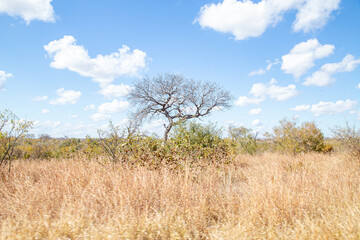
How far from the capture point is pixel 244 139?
16891 millimetres

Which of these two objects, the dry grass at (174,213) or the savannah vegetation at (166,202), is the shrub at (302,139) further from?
the dry grass at (174,213)

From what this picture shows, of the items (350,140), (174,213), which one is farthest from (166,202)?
(350,140)

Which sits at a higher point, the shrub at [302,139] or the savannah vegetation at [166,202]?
the shrub at [302,139]

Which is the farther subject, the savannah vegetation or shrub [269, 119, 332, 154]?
shrub [269, 119, 332, 154]

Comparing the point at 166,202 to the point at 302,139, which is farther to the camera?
the point at 302,139

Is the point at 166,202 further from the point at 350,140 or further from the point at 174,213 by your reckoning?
the point at 350,140

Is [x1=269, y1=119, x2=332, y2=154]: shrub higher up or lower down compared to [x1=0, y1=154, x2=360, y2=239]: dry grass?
higher up

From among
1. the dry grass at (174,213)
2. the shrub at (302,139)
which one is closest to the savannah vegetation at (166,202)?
the dry grass at (174,213)

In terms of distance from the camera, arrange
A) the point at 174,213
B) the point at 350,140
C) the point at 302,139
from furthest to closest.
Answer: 1. the point at 302,139
2. the point at 350,140
3. the point at 174,213

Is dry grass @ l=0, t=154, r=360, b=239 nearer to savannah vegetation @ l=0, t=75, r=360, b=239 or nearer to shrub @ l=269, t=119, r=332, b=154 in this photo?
savannah vegetation @ l=0, t=75, r=360, b=239

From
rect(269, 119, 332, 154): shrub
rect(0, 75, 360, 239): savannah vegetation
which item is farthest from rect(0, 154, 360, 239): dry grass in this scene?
rect(269, 119, 332, 154): shrub

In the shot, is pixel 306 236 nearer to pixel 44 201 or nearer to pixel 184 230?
pixel 184 230

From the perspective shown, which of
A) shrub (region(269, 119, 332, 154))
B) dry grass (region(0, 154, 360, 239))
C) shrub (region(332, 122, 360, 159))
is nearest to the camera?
dry grass (region(0, 154, 360, 239))

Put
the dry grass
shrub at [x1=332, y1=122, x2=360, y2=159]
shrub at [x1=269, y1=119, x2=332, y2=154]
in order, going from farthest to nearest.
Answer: shrub at [x1=269, y1=119, x2=332, y2=154]
shrub at [x1=332, y1=122, x2=360, y2=159]
the dry grass
